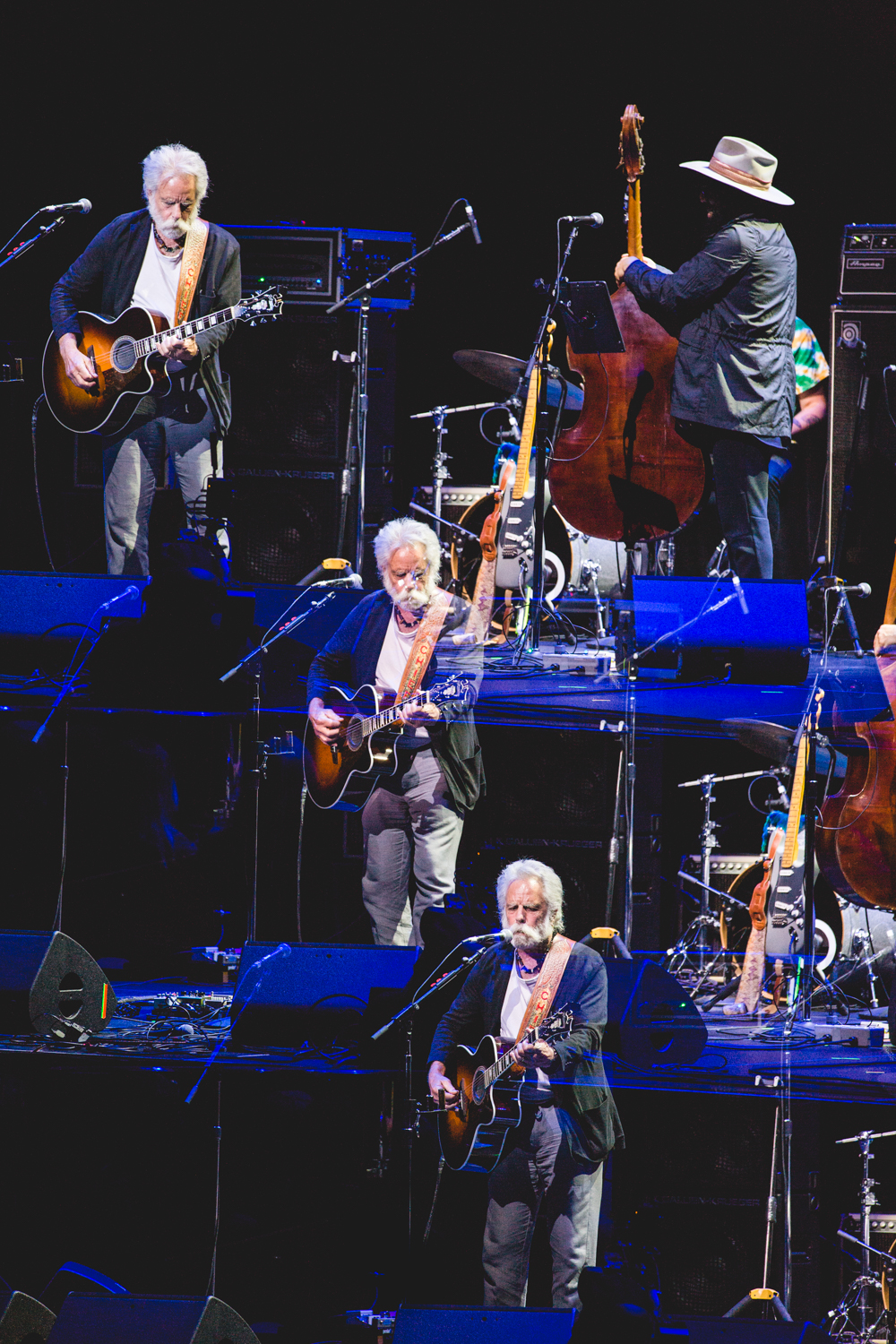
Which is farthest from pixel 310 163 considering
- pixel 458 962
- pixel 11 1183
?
pixel 11 1183

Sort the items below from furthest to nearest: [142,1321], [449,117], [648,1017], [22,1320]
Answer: [449,117] < [648,1017] < [22,1320] < [142,1321]

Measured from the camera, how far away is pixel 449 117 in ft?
23.9

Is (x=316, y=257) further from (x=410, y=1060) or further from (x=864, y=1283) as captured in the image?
(x=864, y=1283)

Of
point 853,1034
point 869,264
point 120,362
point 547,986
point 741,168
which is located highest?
point 741,168

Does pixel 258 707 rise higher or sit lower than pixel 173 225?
lower

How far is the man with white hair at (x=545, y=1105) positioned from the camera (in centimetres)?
505

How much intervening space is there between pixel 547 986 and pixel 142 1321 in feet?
5.26

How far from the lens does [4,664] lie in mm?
5684

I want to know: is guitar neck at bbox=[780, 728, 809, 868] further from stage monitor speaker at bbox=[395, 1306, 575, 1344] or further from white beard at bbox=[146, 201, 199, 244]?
white beard at bbox=[146, 201, 199, 244]

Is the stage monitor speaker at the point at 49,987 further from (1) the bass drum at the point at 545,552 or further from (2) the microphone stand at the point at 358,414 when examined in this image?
(1) the bass drum at the point at 545,552

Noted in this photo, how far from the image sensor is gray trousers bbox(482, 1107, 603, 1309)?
5043 mm

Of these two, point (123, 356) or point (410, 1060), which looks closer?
point (410, 1060)

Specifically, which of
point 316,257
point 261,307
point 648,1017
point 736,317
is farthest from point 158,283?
point 648,1017

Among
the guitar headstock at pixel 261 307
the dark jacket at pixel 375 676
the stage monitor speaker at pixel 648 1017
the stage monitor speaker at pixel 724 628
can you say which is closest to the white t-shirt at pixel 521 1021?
the stage monitor speaker at pixel 648 1017
